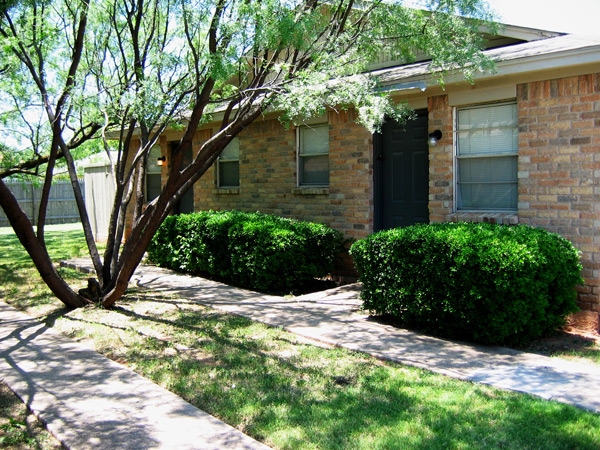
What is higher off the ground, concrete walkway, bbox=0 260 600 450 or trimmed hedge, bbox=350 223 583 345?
trimmed hedge, bbox=350 223 583 345

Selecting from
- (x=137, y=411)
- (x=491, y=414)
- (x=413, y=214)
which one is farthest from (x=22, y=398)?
(x=413, y=214)

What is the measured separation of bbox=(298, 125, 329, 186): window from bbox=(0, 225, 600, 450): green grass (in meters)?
4.00

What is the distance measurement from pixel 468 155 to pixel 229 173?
5.82 meters

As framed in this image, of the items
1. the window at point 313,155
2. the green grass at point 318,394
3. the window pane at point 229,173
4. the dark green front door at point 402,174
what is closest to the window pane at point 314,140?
the window at point 313,155

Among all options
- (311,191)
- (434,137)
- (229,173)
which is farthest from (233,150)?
(434,137)

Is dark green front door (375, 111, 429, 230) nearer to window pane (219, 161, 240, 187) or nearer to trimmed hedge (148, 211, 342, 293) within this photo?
trimmed hedge (148, 211, 342, 293)

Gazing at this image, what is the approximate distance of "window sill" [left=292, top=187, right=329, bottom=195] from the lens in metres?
10.4

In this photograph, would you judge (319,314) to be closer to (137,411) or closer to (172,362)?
(172,362)

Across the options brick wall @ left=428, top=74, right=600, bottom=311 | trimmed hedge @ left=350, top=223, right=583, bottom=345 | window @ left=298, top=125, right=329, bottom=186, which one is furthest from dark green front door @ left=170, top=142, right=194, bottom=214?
brick wall @ left=428, top=74, right=600, bottom=311

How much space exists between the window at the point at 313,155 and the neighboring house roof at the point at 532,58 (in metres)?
1.81

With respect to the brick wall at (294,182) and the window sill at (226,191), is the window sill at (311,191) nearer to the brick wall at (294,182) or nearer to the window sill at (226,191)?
the brick wall at (294,182)

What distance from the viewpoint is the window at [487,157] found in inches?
318

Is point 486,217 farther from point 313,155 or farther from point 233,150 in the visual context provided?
point 233,150

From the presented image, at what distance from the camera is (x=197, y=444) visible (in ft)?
13.4
